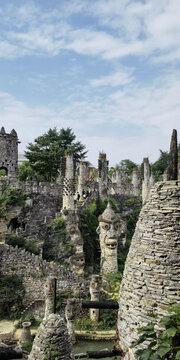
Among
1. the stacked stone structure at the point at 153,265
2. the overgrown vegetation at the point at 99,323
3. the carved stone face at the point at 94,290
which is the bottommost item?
the overgrown vegetation at the point at 99,323

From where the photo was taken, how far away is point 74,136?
3844cm

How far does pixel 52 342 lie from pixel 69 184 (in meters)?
16.8

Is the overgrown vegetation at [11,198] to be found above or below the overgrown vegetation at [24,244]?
above

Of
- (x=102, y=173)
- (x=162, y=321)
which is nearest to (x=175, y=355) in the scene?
(x=162, y=321)

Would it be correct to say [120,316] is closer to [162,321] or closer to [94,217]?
[162,321]

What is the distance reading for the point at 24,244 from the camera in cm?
1909

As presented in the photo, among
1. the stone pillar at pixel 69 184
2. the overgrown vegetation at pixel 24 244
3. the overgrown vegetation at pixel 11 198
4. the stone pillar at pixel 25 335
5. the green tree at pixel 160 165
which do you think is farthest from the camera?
the green tree at pixel 160 165

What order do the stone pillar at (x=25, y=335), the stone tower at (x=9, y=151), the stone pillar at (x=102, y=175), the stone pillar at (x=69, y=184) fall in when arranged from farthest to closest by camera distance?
the stone tower at (x=9, y=151) → the stone pillar at (x=102, y=175) → the stone pillar at (x=69, y=184) → the stone pillar at (x=25, y=335)

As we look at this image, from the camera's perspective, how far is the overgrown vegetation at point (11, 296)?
16.5m

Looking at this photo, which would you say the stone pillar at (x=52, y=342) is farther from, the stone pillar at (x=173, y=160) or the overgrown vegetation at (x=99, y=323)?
the overgrown vegetation at (x=99, y=323)

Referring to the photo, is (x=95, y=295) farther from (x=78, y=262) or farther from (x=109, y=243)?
(x=78, y=262)

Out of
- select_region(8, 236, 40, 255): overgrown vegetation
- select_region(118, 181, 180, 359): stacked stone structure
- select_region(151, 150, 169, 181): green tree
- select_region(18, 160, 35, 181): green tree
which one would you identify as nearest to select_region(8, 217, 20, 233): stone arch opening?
select_region(8, 236, 40, 255): overgrown vegetation

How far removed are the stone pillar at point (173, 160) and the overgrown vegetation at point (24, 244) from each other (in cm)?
1568

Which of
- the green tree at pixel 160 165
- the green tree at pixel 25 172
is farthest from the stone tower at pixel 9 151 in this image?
the green tree at pixel 160 165
